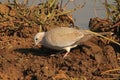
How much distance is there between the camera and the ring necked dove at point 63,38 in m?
6.29

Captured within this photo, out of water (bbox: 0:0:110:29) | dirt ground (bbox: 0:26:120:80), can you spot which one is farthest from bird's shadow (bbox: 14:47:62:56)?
water (bbox: 0:0:110:29)

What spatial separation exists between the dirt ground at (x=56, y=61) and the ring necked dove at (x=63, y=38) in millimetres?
113

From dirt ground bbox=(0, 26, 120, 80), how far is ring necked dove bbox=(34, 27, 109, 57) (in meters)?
0.11

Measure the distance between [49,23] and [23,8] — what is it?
503 millimetres

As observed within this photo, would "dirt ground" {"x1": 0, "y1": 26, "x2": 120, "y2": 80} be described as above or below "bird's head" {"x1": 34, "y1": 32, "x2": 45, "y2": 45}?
below

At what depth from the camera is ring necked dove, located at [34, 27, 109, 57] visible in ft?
20.6

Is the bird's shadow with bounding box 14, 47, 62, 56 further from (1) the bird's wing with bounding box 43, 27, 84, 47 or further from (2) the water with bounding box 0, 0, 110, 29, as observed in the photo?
(2) the water with bounding box 0, 0, 110, 29

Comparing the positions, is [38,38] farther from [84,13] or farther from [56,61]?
[84,13]

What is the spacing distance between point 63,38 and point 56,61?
14.2 inches

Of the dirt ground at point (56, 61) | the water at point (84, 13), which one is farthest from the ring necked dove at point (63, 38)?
the water at point (84, 13)

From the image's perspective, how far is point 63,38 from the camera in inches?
249

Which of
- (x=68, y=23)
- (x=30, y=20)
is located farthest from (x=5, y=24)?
(x=68, y=23)

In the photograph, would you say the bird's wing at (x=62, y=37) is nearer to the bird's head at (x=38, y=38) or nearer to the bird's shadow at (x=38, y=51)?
the bird's head at (x=38, y=38)

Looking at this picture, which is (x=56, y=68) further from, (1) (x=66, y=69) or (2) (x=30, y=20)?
(2) (x=30, y=20)
